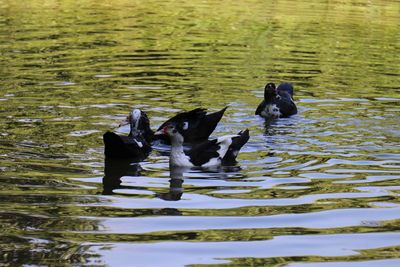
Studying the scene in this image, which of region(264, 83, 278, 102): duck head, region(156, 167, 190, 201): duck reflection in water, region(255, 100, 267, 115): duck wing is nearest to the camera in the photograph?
region(156, 167, 190, 201): duck reflection in water

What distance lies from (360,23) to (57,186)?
22.2 meters

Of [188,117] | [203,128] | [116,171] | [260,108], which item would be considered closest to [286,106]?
[260,108]

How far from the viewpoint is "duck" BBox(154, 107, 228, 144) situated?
12.5 meters

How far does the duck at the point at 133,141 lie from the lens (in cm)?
1134

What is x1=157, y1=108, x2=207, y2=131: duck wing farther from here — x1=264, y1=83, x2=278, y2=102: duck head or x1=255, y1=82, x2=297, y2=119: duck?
x1=264, y1=83, x2=278, y2=102: duck head

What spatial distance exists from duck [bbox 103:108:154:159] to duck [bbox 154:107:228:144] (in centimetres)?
20

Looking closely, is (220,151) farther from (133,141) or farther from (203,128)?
(203,128)

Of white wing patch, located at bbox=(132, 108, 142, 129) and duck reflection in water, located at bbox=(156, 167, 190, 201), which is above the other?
white wing patch, located at bbox=(132, 108, 142, 129)

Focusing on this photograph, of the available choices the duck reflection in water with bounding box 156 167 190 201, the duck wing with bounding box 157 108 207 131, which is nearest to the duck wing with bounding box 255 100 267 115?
the duck wing with bounding box 157 108 207 131

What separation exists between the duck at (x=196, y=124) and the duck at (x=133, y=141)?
202 mm

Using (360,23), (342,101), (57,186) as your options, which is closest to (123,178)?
(57,186)

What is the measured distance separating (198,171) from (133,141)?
46.8 inches

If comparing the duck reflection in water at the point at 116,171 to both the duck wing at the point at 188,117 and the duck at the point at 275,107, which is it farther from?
the duck at the point at 275,107

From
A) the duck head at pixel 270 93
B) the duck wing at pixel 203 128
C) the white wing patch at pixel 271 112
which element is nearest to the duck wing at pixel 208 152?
the duck wing at pixel 203 128
